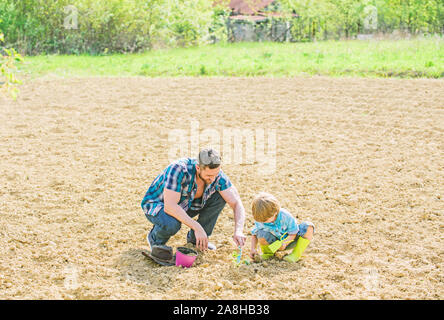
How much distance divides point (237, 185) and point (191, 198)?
1687 millimetres

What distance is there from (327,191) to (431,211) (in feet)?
3.37

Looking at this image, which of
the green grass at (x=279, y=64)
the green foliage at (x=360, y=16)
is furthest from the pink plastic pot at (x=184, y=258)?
the green foliage at (x=360, y=16)

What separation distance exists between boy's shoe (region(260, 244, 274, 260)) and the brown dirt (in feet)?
0.39

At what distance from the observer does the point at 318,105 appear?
→ 8.24 m

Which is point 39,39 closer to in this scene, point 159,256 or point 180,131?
point 180,131

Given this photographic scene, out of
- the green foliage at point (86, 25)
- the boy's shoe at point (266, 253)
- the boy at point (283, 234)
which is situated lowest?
the boy's shoe at point (266, 253)

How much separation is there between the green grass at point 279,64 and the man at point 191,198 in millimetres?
7239

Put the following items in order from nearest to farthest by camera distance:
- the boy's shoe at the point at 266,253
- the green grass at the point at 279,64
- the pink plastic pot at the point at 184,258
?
the pink plastic pot at the point at 184,258
the boy's shoe at the point at 266,253
the green grass at the point at 279,64

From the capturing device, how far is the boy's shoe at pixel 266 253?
388cm

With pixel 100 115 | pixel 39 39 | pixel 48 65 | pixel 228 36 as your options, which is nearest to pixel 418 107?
pixel 100 115

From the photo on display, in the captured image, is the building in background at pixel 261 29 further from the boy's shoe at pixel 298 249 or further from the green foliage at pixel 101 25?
the boy's shoe at pixel 298 249

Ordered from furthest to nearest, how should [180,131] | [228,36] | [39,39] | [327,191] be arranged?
[228,36] → [39,39] → [180,131] → [327,191]

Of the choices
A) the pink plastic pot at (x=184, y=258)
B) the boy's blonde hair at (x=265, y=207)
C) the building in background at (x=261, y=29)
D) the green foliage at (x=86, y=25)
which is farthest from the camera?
the building in background at (x=261, y=29)

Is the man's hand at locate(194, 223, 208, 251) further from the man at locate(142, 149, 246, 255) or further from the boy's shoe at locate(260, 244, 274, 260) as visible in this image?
the boy's shoe at locate(260, 244, 274, 260)
